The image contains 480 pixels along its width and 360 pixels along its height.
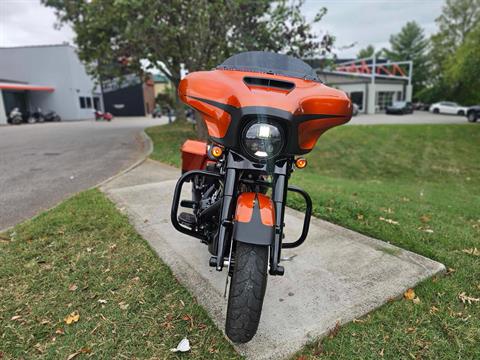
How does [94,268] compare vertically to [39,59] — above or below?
below

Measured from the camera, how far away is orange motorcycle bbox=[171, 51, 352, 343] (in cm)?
183

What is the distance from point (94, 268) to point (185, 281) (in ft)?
2.92

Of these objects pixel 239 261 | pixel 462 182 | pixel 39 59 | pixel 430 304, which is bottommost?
pixel 462 182

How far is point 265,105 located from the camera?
1.84m

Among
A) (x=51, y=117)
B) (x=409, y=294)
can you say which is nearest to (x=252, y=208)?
(x=409, y=294)

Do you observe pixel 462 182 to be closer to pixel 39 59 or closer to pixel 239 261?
pixel 239 261

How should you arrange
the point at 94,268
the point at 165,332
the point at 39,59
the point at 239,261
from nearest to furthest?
the point at 239,261 → the point at 165,332 → the point at 94,268 → the point at 39,59

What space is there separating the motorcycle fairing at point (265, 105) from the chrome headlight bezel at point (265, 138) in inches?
1.2

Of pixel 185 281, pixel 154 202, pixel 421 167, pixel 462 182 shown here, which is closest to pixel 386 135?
pixel 421 167

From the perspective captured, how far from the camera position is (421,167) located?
10.7m

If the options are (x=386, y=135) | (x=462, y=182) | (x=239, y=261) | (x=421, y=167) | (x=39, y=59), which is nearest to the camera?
(x=239, y=261)

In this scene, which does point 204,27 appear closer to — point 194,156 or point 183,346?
point 194,156

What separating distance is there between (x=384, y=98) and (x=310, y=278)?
1661 inches

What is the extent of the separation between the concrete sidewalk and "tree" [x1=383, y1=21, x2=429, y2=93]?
51.9 meters
